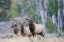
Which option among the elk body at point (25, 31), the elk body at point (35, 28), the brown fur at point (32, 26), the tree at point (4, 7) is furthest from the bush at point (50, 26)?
the tree at point (4, 7)

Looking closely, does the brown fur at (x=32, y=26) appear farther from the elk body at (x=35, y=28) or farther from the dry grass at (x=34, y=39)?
the dry grass at (x=34, y=39)

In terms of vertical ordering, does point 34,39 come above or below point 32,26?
below

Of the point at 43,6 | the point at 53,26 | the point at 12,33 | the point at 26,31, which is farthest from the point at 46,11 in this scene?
the point at 12,33

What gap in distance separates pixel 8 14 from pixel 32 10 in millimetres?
464

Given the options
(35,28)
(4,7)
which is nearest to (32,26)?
(35,28)

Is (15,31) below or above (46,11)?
below

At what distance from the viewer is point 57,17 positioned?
3.27 m

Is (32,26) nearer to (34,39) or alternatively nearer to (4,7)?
(34,39)

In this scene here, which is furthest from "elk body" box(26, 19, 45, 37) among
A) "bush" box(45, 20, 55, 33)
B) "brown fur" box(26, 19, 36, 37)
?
"bush" box(45, 20, 55, 33)

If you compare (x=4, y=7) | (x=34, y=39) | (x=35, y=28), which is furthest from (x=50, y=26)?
(x=4, y=7)

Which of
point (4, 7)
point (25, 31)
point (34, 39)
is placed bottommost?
point (34, 39)

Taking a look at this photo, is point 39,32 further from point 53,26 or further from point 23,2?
point 23,2

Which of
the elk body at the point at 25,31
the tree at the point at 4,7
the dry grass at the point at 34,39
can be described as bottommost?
the dry grass at the point at 34,39

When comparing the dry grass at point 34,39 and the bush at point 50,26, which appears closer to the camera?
the dry grass at point 34,39
